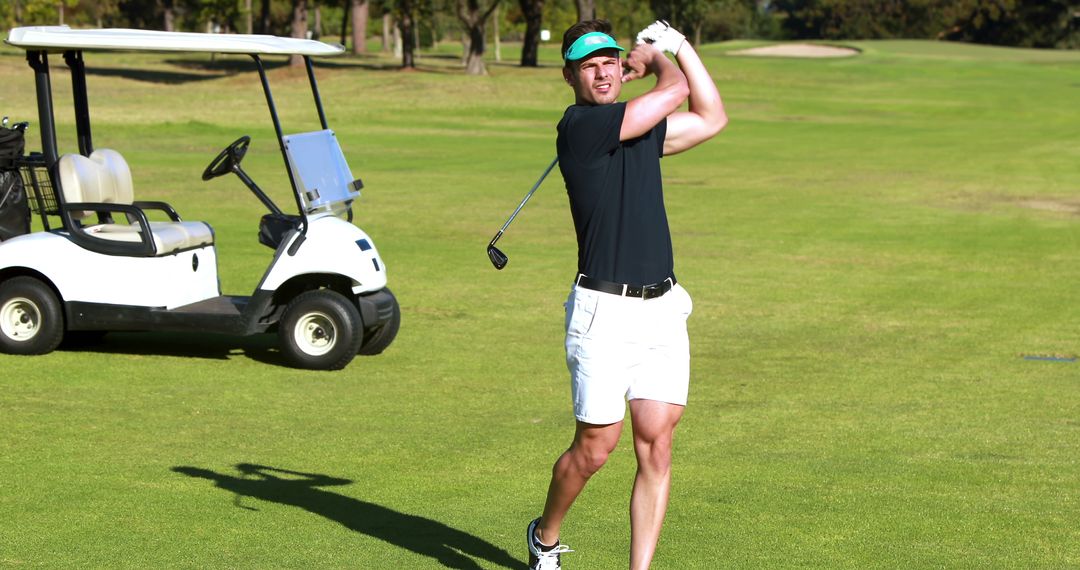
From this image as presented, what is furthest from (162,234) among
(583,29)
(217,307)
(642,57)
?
(642,57)

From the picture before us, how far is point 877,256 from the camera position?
15039mm

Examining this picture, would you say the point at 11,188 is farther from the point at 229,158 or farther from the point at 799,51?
the point at 799,51

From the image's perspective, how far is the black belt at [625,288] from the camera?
4.86 meters

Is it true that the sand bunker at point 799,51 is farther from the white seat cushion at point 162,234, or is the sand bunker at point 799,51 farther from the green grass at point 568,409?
the white seat cushion at point 162,234

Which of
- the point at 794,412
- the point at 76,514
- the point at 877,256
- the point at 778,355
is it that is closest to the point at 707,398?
the point at 794,412

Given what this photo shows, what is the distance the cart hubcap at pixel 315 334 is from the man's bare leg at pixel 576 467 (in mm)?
4310

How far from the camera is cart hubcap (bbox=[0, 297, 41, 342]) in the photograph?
30.9 feet

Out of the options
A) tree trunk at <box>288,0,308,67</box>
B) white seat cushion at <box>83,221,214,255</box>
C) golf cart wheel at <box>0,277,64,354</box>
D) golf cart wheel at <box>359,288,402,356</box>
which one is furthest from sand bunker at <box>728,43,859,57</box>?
golf cart wheel at <box>0,277,64,354</box>

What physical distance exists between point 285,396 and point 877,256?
8.10 metres

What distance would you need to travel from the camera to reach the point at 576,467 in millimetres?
5055

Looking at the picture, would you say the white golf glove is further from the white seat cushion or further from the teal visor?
the white seat cushion

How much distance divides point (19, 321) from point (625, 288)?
5.79 metres

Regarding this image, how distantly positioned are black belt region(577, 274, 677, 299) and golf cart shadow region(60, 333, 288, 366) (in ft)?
16.3

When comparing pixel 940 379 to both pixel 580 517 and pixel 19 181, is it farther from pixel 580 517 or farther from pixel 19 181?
pixel 19 181
